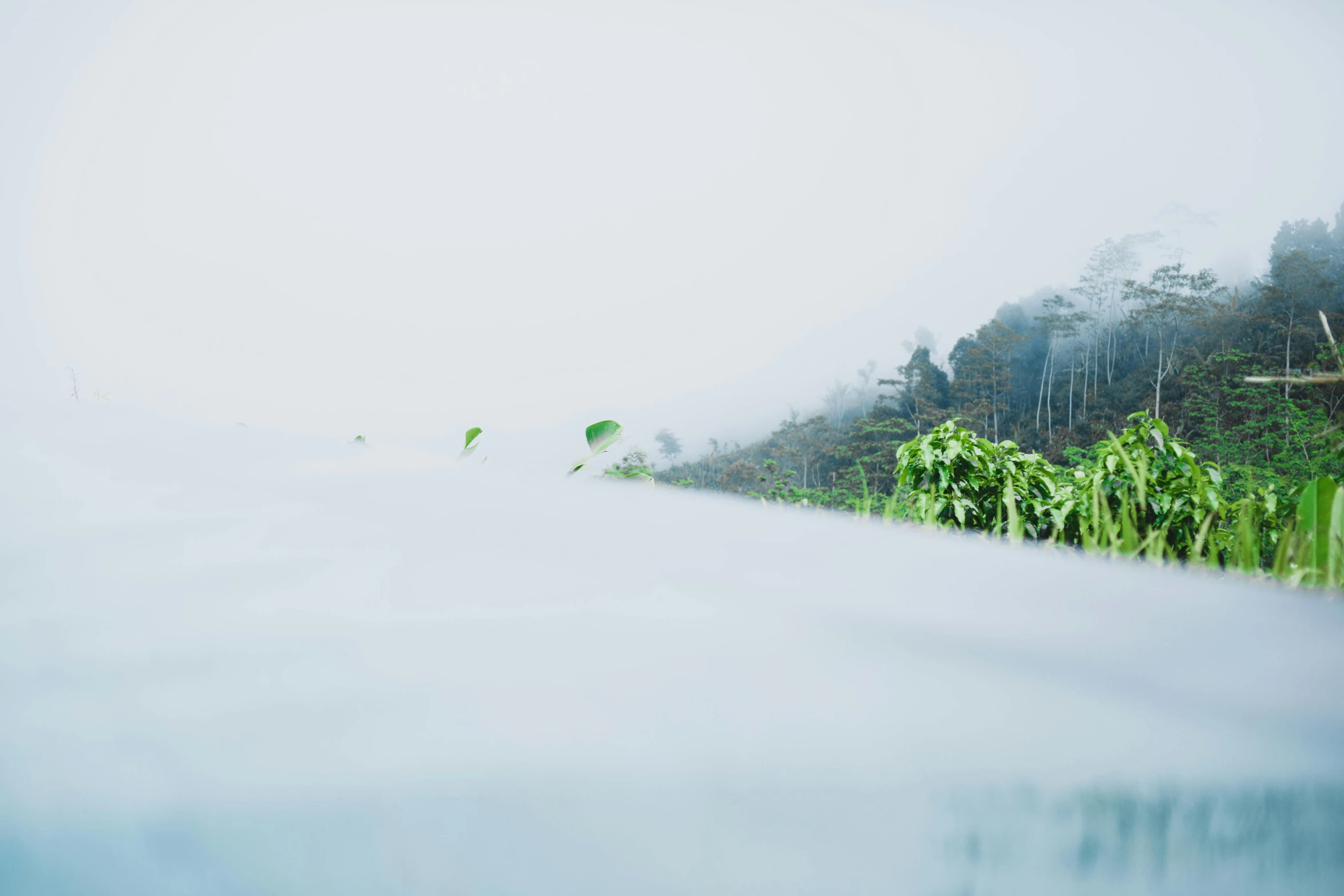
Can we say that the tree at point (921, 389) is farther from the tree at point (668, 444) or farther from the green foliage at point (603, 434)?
the green foliage at point (603, 434)

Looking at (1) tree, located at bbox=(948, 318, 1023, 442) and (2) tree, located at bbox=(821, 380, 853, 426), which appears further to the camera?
(2) tree, located at bbox=(821, 380, 853, 426)

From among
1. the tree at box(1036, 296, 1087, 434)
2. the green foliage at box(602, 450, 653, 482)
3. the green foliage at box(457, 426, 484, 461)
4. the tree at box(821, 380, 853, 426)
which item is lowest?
the green foliage at box(602, 450, 653, 482)

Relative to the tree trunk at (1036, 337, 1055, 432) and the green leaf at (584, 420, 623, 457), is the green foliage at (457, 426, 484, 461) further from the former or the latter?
the tree trunk at (1036, 337, 1055, 432)

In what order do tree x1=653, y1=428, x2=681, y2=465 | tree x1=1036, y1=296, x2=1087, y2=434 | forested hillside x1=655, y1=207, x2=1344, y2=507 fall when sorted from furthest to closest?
tree x1=1036, y1=296, x2=1087, y2=434 → tree x1=653, y1=428, x2=681, y2=465 → forested hillside x1=655, y1=207, x2=1344, y2=507

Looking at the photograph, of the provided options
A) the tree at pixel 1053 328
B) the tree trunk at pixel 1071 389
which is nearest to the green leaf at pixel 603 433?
the tree trunk at pixel 1071 389

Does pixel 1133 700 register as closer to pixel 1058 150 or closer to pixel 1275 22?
pixel 1058 150

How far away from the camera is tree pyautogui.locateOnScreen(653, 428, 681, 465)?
34.7ft

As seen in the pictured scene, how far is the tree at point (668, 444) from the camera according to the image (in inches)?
417

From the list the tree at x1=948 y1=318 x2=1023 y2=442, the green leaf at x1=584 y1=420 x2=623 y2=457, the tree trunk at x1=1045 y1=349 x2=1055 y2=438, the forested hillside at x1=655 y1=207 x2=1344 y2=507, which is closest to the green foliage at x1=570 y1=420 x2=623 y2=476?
the green leaf at x1=584 y1=420 x2=623 y2=457

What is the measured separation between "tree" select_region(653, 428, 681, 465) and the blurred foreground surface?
10.1 meters

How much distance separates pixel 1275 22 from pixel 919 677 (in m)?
26.8

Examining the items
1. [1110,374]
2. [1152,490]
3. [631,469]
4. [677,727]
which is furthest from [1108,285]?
[677,727]

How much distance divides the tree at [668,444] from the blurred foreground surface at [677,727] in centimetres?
1013

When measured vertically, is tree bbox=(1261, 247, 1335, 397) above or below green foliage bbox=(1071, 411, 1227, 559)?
above
